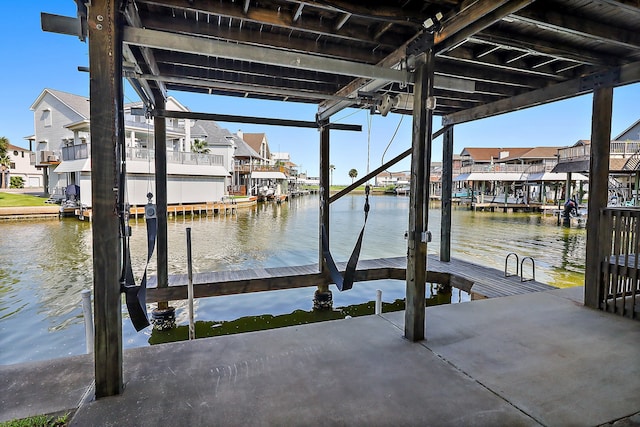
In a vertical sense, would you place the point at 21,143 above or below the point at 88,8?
above

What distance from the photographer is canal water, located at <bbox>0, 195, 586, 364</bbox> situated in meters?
5.28

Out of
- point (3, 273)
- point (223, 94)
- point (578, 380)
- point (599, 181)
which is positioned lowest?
point (3, 273)

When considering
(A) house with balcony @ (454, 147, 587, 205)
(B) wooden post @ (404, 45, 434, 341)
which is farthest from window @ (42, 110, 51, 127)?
(A) house with balcony @ (454, 147, 587, 205)

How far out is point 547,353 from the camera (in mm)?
2842

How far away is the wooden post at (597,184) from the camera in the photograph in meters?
3.82

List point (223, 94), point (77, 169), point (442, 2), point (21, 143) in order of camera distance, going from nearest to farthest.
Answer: point (442, 2)
point (223, 94)
point (77, 169)
point (21, 143)

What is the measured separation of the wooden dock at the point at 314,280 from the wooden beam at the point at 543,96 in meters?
2.79

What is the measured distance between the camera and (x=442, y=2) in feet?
8.48

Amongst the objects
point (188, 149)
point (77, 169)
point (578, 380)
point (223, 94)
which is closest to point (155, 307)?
point (223, 94)

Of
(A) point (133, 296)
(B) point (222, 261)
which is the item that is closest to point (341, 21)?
(A) point (133, 296)

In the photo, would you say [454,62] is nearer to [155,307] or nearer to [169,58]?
[169,58]

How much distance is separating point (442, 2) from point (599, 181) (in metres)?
2.97

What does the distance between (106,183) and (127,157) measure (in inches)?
762

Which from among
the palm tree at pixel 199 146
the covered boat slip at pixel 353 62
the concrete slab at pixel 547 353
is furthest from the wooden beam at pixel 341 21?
the palm tree at pixel 199 146
